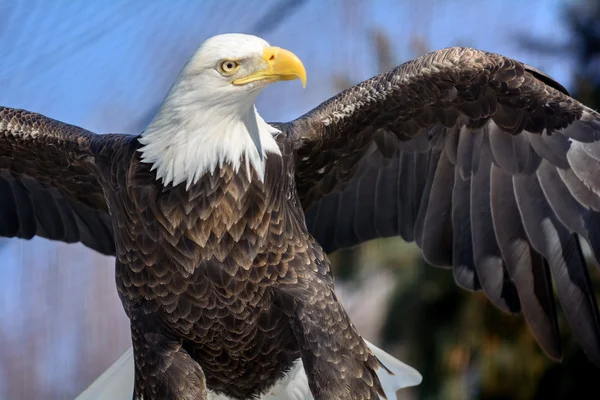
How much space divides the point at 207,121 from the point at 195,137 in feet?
0.18

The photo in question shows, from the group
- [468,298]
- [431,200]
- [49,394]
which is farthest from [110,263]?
[431,200]

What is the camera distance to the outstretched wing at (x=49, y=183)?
95.6 inches

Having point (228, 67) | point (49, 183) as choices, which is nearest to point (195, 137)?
point (228, 67)

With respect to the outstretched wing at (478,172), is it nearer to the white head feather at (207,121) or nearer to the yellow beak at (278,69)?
the white head feather at (207,121)

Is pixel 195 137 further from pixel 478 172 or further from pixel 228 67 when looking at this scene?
pixel 478 172

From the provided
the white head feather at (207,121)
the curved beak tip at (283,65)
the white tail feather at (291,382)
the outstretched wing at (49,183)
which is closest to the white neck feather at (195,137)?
the white head feather at (207,121)

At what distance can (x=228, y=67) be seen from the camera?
2.04 m

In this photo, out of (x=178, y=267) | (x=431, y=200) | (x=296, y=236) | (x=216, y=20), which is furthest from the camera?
(x=216, y=20)

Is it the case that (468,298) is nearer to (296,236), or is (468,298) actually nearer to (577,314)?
(577,314)

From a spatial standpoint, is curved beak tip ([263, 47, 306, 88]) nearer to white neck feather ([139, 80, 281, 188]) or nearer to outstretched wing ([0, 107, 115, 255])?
white neck feather ([139, 80, 281, 188])

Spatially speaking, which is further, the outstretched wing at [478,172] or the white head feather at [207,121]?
the outstretched wing at [478,172]

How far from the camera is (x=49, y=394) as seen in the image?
13.9 feet

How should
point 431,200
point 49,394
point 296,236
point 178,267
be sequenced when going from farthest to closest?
point 49,394
point 431,200
point 296,236
point 178,267

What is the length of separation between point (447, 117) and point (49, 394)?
2684mm
